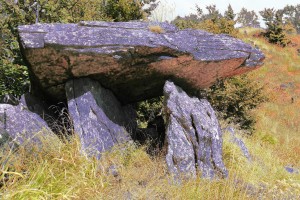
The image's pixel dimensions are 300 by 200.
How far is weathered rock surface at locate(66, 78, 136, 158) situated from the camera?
658 cm

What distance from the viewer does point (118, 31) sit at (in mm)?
6312

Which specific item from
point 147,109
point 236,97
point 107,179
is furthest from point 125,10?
point 107,179

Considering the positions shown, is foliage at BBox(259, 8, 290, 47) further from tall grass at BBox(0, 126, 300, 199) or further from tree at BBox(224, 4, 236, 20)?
tall grass at BBox(0, 126, 300, 199)

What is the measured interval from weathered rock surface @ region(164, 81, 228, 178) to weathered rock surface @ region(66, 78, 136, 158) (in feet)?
3.70

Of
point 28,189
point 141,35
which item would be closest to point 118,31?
point 141,35

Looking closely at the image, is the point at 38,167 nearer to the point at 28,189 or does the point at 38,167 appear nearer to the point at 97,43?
the point at 28,189

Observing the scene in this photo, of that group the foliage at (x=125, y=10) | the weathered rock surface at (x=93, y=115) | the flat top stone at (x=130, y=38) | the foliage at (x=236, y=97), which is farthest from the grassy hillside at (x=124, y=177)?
the foliage at (x=125, y=10)

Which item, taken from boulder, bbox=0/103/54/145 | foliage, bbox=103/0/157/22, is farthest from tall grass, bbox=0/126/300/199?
foliage, bbox=103/0/157/22

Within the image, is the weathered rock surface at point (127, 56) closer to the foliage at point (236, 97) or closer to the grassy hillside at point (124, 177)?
the grassy hillside at point (124, 177)

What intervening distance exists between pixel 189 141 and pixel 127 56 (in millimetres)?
1772

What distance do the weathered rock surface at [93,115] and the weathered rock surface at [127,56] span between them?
211 millimetres

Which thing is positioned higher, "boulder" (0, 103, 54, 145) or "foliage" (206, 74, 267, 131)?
"boulder" (0, 103, 54, 145)

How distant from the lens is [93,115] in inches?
267

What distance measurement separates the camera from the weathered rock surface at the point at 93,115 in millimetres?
6580
